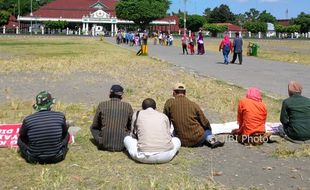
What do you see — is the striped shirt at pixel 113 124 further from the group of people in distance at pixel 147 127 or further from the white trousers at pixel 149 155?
the white trousers at pixel 149 155

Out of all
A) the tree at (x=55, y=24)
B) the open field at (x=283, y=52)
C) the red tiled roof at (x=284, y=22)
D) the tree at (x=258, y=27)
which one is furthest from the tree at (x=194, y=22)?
the open field at (x=283, y=52)

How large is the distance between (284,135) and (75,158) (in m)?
3.55

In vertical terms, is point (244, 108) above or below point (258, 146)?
above

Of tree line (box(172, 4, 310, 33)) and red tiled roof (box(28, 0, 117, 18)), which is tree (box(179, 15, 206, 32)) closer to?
tree line (box(172, 4, 310, 33))

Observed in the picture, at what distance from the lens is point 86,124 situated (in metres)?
9.33

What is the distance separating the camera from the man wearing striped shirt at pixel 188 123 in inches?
296

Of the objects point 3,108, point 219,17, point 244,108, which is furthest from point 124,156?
point 219,17

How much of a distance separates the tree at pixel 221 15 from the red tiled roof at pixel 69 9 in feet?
133

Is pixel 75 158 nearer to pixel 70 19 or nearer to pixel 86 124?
pixel 86 124

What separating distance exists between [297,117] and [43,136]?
406cm

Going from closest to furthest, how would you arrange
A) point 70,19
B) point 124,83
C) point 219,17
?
point 124,83, point 70,19, point 219,17

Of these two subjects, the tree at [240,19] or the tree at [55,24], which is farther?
the tree at [240,19]

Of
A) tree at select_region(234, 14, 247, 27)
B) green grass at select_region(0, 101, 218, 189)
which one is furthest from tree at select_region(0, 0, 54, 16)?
green grass at select_region(0, 101, 218, 189)

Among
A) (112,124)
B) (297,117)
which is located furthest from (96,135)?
(297,117)
